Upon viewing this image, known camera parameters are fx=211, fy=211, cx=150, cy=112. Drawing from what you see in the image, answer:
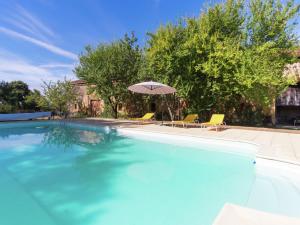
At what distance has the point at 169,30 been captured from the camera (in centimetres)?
1388

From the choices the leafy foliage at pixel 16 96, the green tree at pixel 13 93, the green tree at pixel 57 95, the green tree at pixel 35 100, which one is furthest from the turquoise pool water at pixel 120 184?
the green tree at pixel 13 93

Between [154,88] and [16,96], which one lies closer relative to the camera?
[154,88]

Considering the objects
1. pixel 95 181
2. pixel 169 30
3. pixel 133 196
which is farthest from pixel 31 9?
pixel 133 196

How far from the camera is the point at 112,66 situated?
1805cm

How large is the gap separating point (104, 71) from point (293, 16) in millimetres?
13665

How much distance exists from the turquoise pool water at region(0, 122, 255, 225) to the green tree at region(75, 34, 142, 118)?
10018 millimetres

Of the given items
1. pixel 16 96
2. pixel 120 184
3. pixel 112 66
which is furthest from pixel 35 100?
pixel 120 184

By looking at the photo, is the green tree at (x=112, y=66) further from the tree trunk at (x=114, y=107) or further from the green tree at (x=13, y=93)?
the green tree at (x=13, y=93)

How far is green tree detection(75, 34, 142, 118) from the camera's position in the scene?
60.0 ft

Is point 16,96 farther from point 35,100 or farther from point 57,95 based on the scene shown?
point 57,95

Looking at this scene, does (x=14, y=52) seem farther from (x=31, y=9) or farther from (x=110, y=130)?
(x=110, y=130)

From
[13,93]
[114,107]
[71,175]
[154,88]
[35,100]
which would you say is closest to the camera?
[71,175]

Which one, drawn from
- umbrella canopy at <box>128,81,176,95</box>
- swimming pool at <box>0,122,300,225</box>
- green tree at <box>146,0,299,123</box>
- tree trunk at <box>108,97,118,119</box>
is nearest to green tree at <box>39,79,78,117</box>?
tree trunk at <box>108,97,118,119</box>

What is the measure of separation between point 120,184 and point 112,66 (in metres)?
14.0
